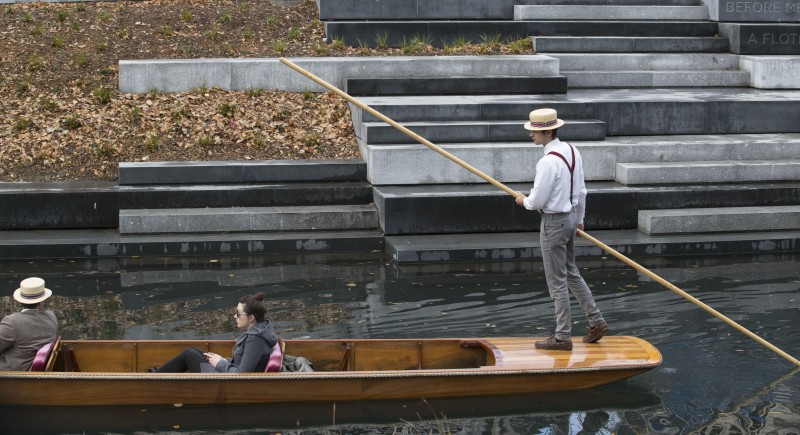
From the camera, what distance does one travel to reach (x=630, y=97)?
1659cm

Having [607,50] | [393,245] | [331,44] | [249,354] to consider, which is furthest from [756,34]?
[249,354]

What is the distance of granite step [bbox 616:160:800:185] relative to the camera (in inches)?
567

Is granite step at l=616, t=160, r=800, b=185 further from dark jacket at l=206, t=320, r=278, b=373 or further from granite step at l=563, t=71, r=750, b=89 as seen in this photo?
dark jacket at l=206, t=320, r=278, b=373

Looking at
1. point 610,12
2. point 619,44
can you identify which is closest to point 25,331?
point 619,44

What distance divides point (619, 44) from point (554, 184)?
35.1 feet

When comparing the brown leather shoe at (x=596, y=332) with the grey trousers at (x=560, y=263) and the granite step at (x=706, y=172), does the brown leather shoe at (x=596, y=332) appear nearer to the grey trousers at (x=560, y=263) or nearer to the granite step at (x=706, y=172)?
the grey trousers at (x=560, y=263)

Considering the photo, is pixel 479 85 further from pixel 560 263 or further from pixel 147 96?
pixel 560 263

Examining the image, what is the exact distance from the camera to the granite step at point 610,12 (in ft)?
63.8

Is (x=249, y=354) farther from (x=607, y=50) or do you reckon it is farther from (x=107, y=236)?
(x=607, y=50)

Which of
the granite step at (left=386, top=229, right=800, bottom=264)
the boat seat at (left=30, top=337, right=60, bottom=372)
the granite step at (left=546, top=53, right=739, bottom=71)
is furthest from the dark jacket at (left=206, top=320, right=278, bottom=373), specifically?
the granite step at (left=546, top=53, right=739, bottom=71)

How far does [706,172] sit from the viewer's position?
14.5 meters

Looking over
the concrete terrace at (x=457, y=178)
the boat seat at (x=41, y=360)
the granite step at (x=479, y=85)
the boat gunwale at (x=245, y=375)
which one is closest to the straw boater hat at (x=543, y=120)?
the boat gunwale at (x=245, y=375)

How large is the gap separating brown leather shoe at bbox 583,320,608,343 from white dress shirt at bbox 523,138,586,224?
0.97 metres

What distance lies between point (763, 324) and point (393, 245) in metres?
4.36
